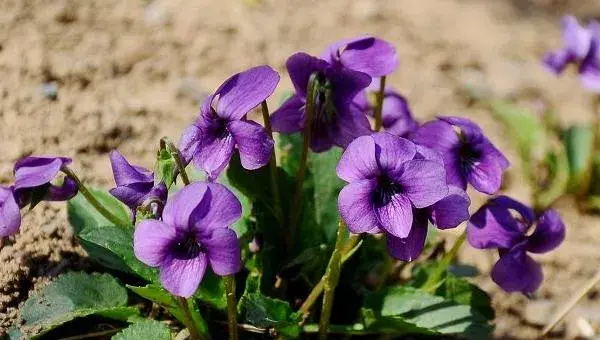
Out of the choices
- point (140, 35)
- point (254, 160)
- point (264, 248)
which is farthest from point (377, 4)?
point (254, 160)

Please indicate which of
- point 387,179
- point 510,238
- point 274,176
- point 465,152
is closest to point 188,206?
point 387,179

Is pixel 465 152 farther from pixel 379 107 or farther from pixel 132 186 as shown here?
pixel 132 186

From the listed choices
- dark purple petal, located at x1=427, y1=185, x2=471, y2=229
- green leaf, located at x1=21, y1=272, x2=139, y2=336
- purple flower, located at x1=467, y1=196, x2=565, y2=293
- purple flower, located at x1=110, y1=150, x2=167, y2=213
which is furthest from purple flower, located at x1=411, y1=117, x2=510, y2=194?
green leaf, located at x1=21, y1=272, x2=139, y2=336

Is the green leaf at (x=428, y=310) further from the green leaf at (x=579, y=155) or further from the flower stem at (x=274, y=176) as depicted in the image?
the green leaf at (x=579, y=155)

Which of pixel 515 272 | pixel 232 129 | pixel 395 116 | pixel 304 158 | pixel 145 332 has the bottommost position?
pixel 515 272

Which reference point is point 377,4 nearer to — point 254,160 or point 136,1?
point 136,1
